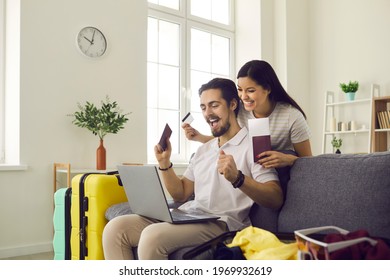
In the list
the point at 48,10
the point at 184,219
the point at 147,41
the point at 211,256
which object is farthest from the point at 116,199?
the point at 147,41

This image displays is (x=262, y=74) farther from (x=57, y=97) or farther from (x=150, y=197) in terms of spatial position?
(x=57, y=97)

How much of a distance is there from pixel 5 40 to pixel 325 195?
3.04 m

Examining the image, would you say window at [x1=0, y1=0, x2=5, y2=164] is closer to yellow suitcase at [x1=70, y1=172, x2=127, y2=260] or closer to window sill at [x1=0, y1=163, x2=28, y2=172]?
window sill at [x1=0, y1=163, x2=28, y2=172]

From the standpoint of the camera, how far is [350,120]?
4988 millimetres

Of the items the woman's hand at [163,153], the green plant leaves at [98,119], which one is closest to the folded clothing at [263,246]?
the woman's hand at [163,153]

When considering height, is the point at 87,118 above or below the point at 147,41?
below

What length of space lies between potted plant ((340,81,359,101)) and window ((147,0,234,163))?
1.41 m

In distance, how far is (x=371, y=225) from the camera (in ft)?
4.58

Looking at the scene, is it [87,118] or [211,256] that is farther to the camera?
[87,118]

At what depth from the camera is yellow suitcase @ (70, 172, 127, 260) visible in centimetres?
220

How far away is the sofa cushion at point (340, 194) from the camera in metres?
1.41

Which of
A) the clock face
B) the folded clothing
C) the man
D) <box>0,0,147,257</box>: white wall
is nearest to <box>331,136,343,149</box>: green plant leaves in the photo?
<box>0,0,147,257</box>: white wall

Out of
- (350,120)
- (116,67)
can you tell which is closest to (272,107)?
(116,67)
